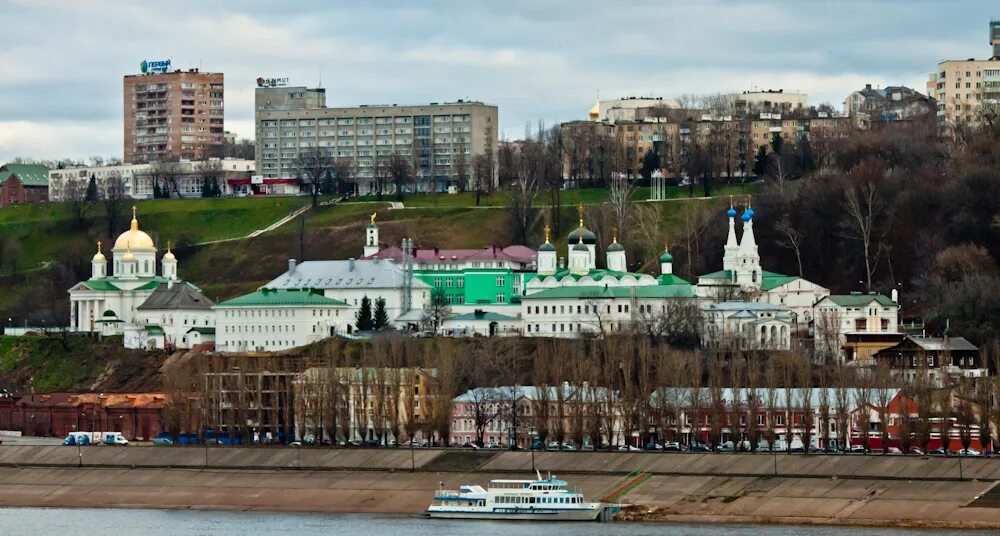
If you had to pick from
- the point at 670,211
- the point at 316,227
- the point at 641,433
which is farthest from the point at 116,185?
the point at 641,433

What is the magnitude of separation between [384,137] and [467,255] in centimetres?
4895

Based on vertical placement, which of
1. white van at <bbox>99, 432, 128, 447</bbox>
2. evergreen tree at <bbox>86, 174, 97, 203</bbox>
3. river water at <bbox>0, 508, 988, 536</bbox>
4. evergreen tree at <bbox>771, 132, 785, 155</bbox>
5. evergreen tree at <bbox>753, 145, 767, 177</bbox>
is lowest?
river water at <bbox>0, 508, 988, 536</bbox>

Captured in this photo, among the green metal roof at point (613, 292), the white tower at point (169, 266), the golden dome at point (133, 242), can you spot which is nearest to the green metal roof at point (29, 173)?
the golden dome at point (133, 242)

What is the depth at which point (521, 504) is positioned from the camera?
3031 inches

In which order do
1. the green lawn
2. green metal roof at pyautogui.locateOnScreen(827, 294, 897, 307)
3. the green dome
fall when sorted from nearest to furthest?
green metal roof at pyautogui.locateOnScreen(827, 294, 897, 307)
the green dome
the green lawn

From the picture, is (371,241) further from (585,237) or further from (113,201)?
(113,201)

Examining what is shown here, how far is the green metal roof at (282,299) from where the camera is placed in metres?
116

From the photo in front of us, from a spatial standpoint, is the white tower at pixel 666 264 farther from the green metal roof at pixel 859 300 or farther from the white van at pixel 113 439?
the white van at pixel 113 439

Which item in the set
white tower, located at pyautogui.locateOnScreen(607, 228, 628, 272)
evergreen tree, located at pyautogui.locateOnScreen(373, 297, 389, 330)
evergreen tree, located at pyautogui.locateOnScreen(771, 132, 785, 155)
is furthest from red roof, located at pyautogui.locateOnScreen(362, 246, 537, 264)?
evergreen tree, located at pyautogui.locateOnScreen(771, 132, 785, 155)

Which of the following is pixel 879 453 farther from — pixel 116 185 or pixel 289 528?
pixel 116 185

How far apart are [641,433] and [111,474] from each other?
1950 centimetres

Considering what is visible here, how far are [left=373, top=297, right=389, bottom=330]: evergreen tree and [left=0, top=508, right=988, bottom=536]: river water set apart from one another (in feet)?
118

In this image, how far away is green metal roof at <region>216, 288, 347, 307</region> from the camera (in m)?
116

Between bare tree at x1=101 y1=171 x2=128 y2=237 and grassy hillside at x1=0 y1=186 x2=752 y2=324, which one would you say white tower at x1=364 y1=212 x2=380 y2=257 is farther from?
bare tree at x1=101 y1=171 x2=128 y2=237
